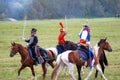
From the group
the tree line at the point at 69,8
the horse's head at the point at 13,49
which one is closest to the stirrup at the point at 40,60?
the horse's head at the point at 13,49

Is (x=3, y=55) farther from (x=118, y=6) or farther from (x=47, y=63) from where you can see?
(x=118, y=6)

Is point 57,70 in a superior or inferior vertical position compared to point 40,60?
inferior

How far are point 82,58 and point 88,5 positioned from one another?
211 ft

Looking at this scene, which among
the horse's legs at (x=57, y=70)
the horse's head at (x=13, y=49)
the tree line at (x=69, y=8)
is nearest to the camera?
the horse's legs at (x=57, y=70)

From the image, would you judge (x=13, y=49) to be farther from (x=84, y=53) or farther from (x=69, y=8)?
(x=69, y=8)

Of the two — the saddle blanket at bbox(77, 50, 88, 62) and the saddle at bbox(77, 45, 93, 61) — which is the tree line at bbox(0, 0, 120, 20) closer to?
the saddle at bbox(77, 45, 93, 61)

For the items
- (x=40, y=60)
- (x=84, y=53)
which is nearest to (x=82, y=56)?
(x=84, y=53)

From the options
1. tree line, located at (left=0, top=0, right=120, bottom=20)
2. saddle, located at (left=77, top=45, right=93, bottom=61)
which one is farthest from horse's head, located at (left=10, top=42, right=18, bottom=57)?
tree line, located at (left=0, top=0, right=120, bottom=20)

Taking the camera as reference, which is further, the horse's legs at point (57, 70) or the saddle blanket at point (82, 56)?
the saddle blanket at point (82, 56)

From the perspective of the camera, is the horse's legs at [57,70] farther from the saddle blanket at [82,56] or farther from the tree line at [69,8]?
the tree line at [69,8]

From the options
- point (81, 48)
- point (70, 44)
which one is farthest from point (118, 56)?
point (81, 48)

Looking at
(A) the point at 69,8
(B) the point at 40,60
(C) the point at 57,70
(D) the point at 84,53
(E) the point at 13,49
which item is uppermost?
(A) the point at 69,8

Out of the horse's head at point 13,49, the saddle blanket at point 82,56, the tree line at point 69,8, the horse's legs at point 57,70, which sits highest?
the tree line at point 69,8

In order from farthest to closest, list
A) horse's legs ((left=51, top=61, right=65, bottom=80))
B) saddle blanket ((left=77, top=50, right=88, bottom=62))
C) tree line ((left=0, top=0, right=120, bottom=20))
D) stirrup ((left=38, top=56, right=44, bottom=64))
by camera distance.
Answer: tree line ((left=0, top=0, right=120, bottom=20)), stirrup ((left=38, top=56, right=44, bottom=64)), saddle blanket ((left=77, top=50, right=88, bottom=62)), horse's legs ((left=51, top=61, right=65, bottom=80))
